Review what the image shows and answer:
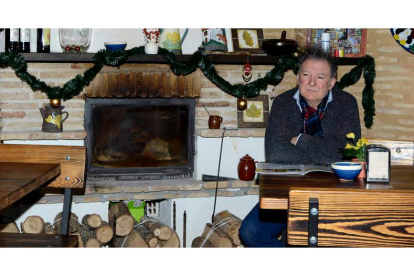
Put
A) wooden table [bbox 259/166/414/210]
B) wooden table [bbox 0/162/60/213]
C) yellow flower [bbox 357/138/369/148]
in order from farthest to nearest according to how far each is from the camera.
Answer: yellow flower [bbox 357/138/369/148]
wooden table [bbox 259/166/414/210]
wooden table [bbox 0/162/60/213]

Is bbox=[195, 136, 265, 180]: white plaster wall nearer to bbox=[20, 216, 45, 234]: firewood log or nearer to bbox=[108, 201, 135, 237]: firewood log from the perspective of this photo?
bbox=[108, 201, 135, 237]: firewood log

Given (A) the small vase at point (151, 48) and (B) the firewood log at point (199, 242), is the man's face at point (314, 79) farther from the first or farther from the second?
(B) the firewood log at point (199, 242)

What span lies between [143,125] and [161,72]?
1.32 feet

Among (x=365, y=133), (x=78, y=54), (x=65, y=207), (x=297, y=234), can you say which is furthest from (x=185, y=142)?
(x=297, y=234)

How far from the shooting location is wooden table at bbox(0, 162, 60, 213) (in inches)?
71.9

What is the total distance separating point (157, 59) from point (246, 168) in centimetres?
99

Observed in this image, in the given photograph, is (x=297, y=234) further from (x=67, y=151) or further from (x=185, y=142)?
(x=185, y=142)

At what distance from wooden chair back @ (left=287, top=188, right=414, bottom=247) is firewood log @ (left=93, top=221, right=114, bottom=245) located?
2560 millimetres

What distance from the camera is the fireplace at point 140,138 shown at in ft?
13.9

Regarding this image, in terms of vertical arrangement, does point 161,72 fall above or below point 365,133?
above

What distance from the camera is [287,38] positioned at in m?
4.52

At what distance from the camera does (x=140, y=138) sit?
4336 millimetres

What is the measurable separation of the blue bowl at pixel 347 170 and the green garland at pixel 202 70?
194cm

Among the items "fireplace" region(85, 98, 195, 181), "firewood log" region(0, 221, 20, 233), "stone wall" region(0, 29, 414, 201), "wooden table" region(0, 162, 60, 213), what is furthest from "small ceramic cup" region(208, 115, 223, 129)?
"wooden table" region(0, 162, 60, 213)
